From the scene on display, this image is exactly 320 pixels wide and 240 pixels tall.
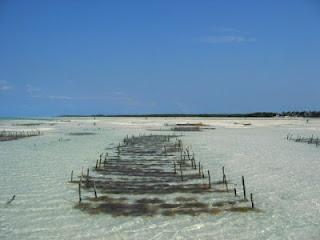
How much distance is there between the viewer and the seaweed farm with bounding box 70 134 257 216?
12.2 m

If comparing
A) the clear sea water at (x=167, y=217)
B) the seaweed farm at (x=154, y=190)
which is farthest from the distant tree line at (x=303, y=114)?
the seaweed farm at (x=154, y=190)

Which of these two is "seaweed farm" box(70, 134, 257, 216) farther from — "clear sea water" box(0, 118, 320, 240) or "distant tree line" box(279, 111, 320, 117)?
"distant tree line" box(279, 111, 320, 117)

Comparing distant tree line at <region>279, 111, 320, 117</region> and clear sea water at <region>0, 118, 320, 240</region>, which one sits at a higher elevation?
distant tree line at <region>279, 111, 320, 117</region>

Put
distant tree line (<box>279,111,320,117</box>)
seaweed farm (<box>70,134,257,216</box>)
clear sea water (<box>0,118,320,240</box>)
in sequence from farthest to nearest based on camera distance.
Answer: distant tree line (<box>279,111,320,117</box>) → seaweed farm (<box>70,134,257,216</box>) → clear sea water (<box>0,118,320,240</box>)

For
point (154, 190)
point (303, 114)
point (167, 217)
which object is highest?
point (303, 114)

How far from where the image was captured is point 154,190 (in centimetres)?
1468

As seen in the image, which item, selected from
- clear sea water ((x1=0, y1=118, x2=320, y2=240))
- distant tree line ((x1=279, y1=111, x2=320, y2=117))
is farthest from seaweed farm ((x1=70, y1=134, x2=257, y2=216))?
distant tree line ((x1=279, y1=111, x2=320, y2=117))

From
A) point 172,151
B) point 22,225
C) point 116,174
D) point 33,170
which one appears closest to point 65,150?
point 172,151

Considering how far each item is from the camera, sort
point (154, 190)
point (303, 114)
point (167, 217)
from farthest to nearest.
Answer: point (303, 114) < point (154, 190) < point (167, 217)

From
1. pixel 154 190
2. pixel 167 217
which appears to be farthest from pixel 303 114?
pixel 167 217

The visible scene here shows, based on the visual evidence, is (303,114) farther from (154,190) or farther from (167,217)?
(167,217)

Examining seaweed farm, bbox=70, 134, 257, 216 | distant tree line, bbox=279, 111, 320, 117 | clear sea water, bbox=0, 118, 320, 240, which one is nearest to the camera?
clear sea water, bbox=0, 118, 320, 240

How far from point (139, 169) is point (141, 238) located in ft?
30.9

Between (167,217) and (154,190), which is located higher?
(154,190)
